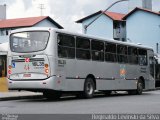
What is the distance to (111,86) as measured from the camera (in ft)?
79.9

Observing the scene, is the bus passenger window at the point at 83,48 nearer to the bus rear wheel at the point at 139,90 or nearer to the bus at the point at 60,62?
the bus at the point at 60,62

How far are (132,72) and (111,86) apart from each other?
2977 millimetres

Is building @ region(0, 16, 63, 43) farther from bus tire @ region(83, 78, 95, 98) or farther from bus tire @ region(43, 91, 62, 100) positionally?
bus tire @ region(83, 78, 95, 98)

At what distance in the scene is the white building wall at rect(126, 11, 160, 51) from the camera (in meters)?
63.3

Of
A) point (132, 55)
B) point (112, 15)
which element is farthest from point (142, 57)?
point (112, 15)

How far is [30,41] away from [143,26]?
4663 centimetres

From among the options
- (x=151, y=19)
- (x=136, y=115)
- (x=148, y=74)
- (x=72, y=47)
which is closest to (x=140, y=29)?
(x=151, y=19)

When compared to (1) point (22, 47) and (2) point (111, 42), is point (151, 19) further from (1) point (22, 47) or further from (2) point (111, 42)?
(1) point (22, 47)

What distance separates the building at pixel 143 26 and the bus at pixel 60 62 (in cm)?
3909

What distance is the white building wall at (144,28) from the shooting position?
6334 centimetres

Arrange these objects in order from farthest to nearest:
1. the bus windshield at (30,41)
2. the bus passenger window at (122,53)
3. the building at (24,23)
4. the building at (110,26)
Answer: the building at (24,23)
the building at (110,26)
the bus passenger window at (122,53)
the bus windshield at (30,41)

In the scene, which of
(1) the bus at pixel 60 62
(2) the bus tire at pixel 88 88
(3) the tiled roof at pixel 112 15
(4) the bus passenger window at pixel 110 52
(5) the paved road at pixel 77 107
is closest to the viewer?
(5) the paved road at pixel 77 107

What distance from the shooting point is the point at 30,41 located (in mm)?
19922

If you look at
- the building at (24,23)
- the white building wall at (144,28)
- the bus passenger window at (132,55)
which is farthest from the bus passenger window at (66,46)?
the building at (24,23)
